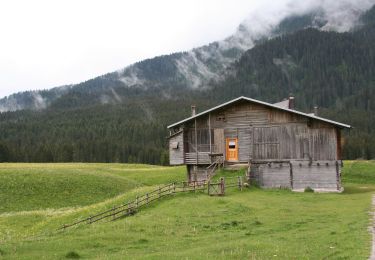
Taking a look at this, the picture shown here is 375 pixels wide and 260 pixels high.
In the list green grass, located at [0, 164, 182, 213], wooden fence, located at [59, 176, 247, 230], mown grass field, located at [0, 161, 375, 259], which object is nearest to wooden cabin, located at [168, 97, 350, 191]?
mown grass field, located at [0, 161, 375, 259]

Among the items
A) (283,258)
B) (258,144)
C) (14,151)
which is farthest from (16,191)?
(14,151)

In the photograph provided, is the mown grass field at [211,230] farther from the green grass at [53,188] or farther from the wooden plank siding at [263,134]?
the wooden plank siding at [263,134]

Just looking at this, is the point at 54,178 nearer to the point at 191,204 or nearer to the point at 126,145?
the point at 191,204

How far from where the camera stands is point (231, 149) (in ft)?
180

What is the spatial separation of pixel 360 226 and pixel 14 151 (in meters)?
135

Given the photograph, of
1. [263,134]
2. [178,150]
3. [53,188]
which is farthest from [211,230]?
[53,188]

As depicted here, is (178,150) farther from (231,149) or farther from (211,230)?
(211,230)

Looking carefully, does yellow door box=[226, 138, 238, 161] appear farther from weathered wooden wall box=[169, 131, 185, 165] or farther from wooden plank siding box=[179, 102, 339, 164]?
weathered wooden wall box=[169, 131, 185, 165]

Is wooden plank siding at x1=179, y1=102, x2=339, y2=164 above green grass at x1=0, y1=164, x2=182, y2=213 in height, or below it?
above

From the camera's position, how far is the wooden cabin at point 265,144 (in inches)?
2000

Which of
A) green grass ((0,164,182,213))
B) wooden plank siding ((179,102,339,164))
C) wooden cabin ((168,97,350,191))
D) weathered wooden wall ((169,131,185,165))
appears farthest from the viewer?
green grass ((0,164,182,213))

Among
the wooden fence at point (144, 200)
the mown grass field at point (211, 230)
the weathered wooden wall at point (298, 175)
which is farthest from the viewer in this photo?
the weathered wooden wall at point (298, 175)

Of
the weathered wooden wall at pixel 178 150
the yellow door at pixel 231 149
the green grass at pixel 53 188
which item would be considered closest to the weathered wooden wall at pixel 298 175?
the yellow door at pixel 231 149

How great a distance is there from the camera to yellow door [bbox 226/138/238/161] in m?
54.7
